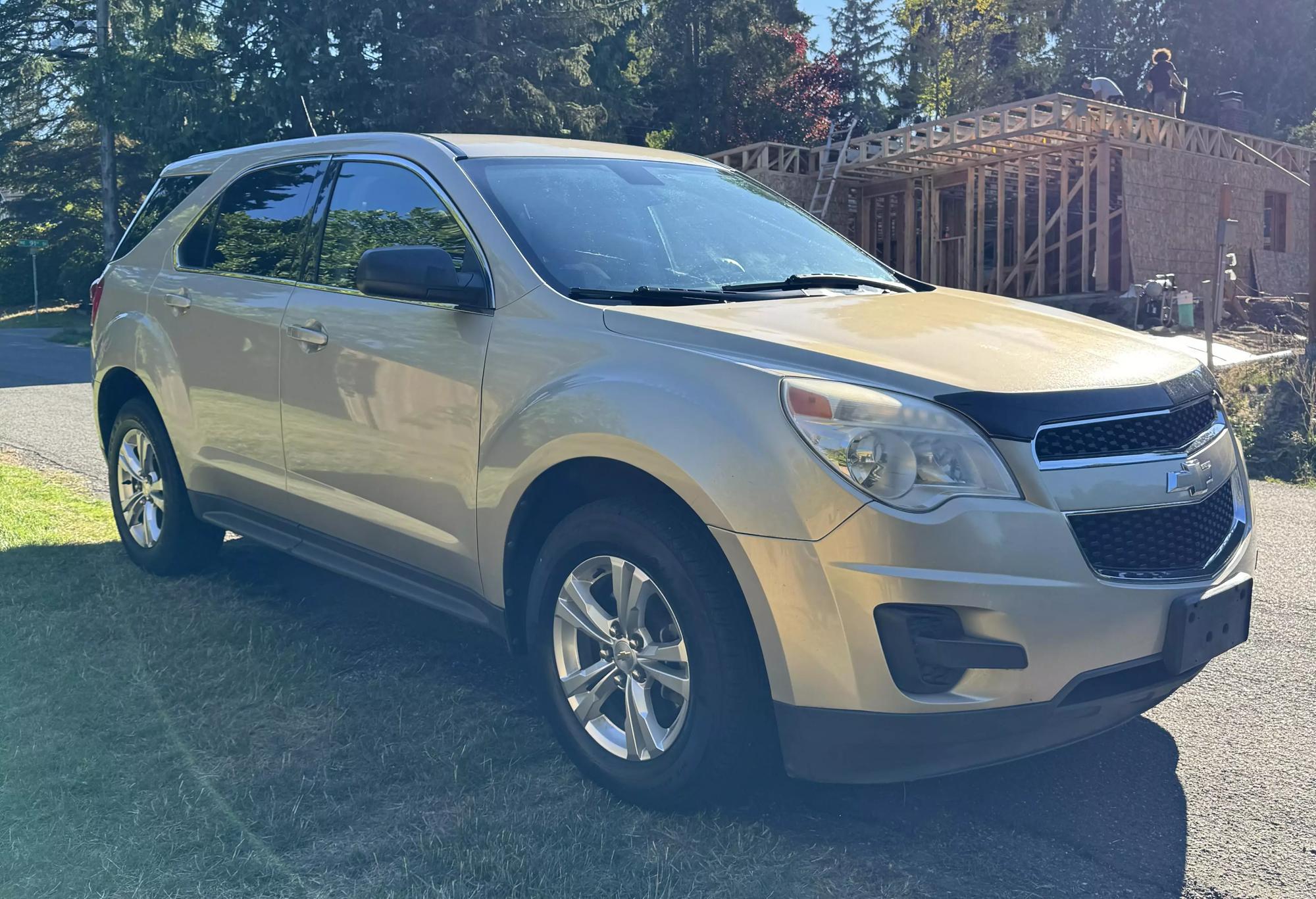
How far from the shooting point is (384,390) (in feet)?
12.6

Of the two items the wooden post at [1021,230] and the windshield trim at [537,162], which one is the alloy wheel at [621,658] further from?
the wooden post at [1021,230]

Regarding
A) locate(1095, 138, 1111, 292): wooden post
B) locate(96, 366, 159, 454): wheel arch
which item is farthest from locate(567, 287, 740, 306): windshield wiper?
locate(1095, 138, 1111, 292): wooden post

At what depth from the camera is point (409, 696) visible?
157 inches

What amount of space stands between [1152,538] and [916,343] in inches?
30.6

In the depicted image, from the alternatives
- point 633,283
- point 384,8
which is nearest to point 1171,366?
point 633,283

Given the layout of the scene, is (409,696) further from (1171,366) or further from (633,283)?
(1171,366)

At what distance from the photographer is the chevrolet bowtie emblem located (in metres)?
2.88

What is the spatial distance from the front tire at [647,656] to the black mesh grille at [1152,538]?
0.85 m

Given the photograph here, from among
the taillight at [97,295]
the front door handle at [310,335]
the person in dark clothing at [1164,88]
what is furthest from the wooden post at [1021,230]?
the front door handle at [310,335]

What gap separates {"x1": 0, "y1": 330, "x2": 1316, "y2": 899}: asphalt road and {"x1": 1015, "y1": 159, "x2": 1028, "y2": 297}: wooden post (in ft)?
70.0

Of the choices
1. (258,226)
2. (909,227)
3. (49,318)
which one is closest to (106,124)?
(49,318)

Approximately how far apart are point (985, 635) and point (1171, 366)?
1138 millimetres

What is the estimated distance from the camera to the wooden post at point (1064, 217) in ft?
75.9

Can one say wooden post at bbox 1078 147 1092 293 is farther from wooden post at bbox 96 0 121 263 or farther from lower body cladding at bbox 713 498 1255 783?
wooden post at bbox 96 0 121 263
